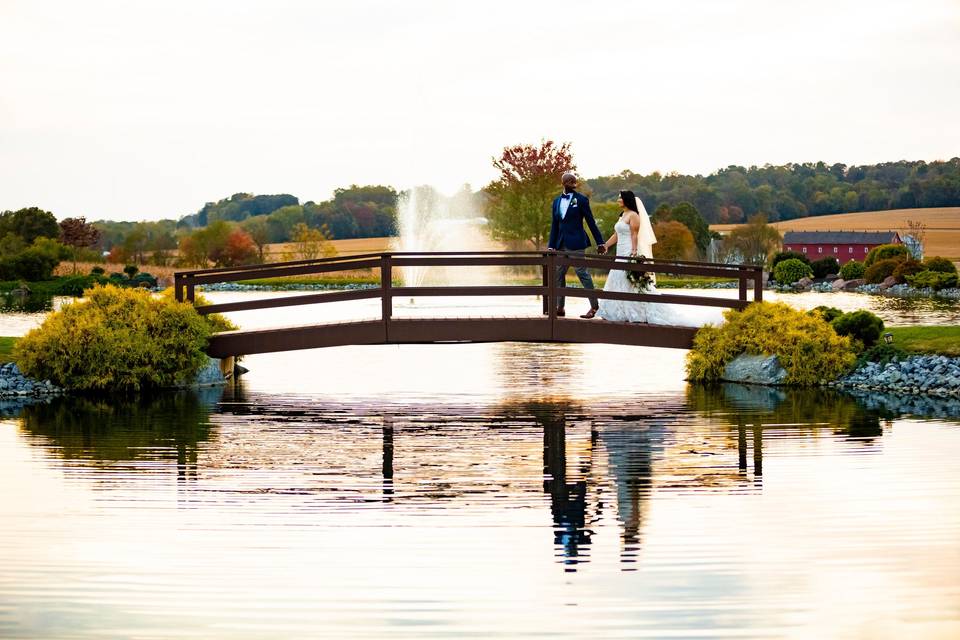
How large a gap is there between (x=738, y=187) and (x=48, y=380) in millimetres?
77948

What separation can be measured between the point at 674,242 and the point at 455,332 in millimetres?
47963

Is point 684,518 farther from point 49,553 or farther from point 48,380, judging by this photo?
point 48,380

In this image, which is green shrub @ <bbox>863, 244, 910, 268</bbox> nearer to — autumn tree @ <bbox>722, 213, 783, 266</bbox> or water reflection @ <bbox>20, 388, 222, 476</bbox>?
autumn tree @ <bbox>722, 213, 783, 266</bbox>

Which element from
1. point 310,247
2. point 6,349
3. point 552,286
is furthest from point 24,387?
point 310,247

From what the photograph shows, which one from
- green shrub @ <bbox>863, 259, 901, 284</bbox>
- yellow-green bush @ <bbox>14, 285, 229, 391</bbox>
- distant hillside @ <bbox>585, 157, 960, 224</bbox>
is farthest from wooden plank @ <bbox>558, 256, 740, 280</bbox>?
distant hillside @ <bbox>585, 157, 960, 224</bbox>

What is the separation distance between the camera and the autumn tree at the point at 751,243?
74.9 meters

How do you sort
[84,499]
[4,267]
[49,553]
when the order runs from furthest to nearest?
1. [4,267]
2. [84,499]
3. [49,553]

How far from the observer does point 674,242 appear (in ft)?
216

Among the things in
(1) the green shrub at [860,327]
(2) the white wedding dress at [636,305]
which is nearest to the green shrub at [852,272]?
(1) the green shrub at [860,327]

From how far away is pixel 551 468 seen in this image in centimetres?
1225

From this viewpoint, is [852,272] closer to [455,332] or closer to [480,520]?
[455,332]

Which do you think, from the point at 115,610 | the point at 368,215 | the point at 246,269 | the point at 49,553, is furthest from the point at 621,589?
the point at 368,215

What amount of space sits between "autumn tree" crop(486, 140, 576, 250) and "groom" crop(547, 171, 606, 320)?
35.7m

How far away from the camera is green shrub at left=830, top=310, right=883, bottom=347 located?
2000 centimetres
